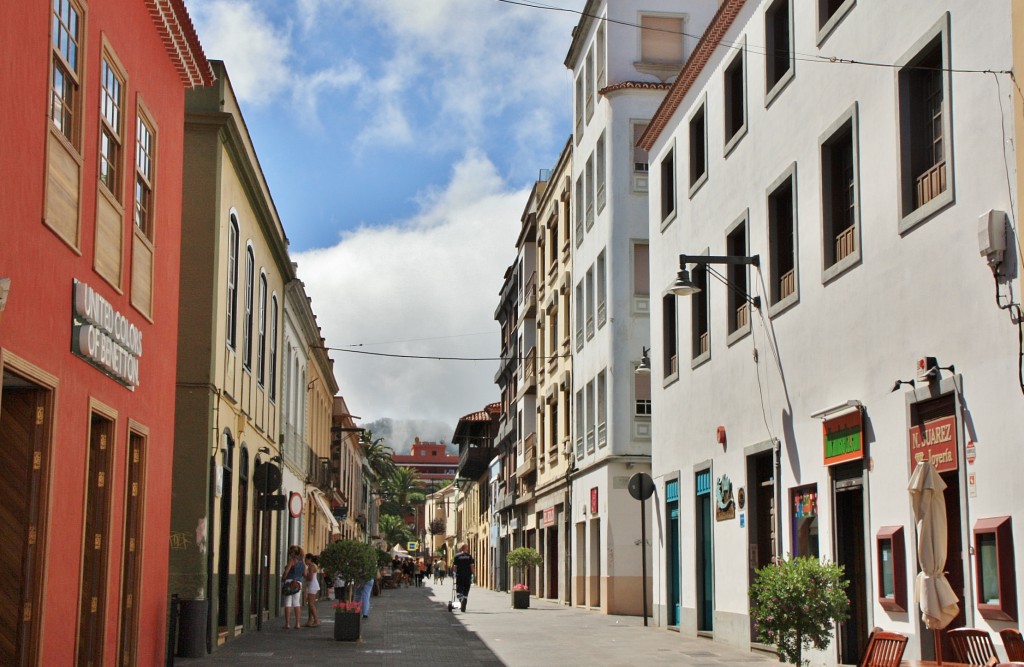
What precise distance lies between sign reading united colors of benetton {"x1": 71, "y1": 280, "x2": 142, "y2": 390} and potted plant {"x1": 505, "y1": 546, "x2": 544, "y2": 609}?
947 inches

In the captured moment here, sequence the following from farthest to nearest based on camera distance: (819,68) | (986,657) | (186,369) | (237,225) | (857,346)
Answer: (237,225)
(186,369)
(819,68)
(857,346)
(986,657)

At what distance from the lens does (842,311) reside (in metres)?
15.5

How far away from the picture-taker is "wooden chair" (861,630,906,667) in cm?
1052

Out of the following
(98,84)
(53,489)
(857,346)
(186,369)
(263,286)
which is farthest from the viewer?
(263,286)

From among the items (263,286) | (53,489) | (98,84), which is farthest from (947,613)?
(263,286)

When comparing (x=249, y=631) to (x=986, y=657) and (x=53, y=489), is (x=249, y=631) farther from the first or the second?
(x=986, y=657)

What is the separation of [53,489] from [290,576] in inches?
590

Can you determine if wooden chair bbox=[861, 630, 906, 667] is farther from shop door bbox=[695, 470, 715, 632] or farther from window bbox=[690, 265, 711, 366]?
window bbox=[690, 265, 711, 366]

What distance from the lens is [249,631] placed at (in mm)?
25156

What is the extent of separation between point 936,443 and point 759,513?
282 inches

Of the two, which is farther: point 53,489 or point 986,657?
point 53,489

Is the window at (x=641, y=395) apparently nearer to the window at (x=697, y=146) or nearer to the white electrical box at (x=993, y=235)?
the window at (x=697, y=146)

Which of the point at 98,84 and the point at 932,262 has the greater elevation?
the point at 98,84

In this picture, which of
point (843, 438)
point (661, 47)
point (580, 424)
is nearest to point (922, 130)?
point (843, 438)
